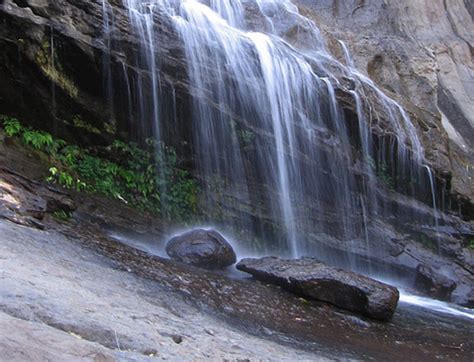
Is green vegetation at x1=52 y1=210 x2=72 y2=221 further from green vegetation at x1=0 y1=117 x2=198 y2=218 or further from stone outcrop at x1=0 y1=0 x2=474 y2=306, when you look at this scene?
stone outcrop at x1=0 y1=0 x2=474 y2=306

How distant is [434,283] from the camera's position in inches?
421

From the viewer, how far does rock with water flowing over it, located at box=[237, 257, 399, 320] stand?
684cm

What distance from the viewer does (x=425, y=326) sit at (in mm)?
7266

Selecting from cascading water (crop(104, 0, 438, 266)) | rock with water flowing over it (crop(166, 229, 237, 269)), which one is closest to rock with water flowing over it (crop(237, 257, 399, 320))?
rock with water flowing over it (crop(166, 229, 237, 269))

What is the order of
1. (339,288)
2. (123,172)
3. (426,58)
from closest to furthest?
(339,288), (123,172), (426,58)

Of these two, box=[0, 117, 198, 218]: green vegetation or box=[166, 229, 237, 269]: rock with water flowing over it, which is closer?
box=[166, 229, 237, 269]: rock with water flowing over it

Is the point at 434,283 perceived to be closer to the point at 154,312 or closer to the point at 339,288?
the point at 339,288

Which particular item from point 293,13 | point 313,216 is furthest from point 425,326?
point 293,13

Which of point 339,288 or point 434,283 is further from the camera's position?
point 434,283

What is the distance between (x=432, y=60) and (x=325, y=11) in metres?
4.39

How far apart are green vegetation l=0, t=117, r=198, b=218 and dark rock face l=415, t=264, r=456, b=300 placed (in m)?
5.11

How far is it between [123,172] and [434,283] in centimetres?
678

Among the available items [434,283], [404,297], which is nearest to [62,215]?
[404,297]

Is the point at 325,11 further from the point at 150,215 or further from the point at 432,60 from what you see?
the point at 150,215
